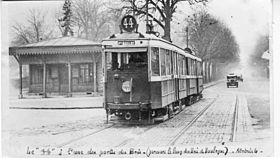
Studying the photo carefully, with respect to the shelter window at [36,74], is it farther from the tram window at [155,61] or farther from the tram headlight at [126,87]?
the tram window at [155,61]

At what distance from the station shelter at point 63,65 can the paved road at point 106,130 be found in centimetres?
18

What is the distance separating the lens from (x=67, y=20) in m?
3.86

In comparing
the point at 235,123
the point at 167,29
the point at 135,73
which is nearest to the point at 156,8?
the point at 167,29

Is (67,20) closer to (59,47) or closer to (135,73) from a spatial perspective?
(59,47)

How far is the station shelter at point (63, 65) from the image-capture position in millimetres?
3910

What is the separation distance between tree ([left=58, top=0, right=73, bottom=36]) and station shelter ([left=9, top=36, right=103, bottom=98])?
0.05 metres

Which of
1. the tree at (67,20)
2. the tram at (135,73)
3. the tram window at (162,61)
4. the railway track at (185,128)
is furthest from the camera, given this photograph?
the tram window at (162,61)

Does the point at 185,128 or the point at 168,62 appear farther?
the point at 168,62

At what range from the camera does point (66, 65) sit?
13.1 ft

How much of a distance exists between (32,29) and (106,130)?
923 mm

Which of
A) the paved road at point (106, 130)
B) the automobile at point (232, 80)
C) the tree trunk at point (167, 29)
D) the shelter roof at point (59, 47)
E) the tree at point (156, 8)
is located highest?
the tree at point (156, 8)

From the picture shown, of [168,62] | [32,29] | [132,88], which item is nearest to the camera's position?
[32,29]

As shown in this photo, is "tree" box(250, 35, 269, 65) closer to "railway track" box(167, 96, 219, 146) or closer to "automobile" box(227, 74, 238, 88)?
"automobile" box(227, 74, 238, 88)

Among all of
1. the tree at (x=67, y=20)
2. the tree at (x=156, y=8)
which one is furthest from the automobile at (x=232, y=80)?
the tree at (x=67, y=20)
